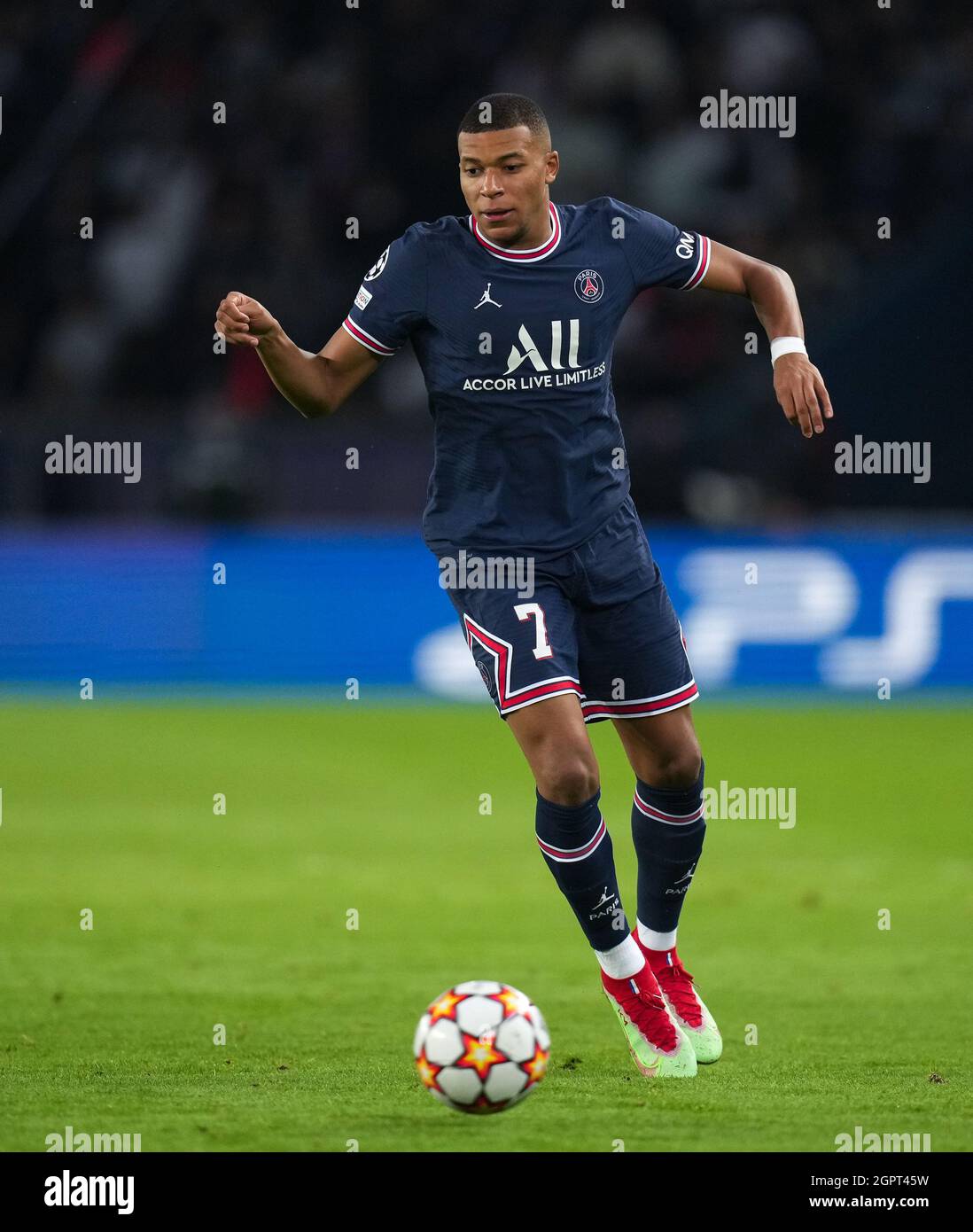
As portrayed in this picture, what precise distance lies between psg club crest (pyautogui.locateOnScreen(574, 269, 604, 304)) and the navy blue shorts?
2.19ft

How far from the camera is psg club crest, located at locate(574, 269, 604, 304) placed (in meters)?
5.86

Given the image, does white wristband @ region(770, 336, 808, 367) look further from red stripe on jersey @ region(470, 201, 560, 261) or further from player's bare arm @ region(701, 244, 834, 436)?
red stripe on jersey @ region(470, 201, 560, 261)

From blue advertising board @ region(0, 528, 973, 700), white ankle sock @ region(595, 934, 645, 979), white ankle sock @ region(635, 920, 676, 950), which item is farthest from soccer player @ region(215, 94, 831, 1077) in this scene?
blue advertising board @ region(0, 528, 973, 700)

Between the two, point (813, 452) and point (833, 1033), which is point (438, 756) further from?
point (833, 1033)

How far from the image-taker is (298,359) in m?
5.62

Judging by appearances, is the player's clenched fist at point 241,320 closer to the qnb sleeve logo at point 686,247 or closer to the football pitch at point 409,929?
the qnb sleeve logo at point 686,247

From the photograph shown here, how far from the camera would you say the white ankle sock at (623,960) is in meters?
5.74

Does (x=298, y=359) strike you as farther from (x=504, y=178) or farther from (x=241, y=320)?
(x=504, y=178)

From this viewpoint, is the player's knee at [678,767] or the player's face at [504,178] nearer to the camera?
the player's face at [504,178]

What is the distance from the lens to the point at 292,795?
36.9 ft

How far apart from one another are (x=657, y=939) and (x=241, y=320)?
242cm

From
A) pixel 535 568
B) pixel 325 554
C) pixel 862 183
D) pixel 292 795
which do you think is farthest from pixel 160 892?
pixel 862 183

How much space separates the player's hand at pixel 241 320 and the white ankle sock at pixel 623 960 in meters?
2.12

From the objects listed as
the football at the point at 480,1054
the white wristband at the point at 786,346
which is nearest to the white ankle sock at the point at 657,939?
the football at the point at 480,1054
